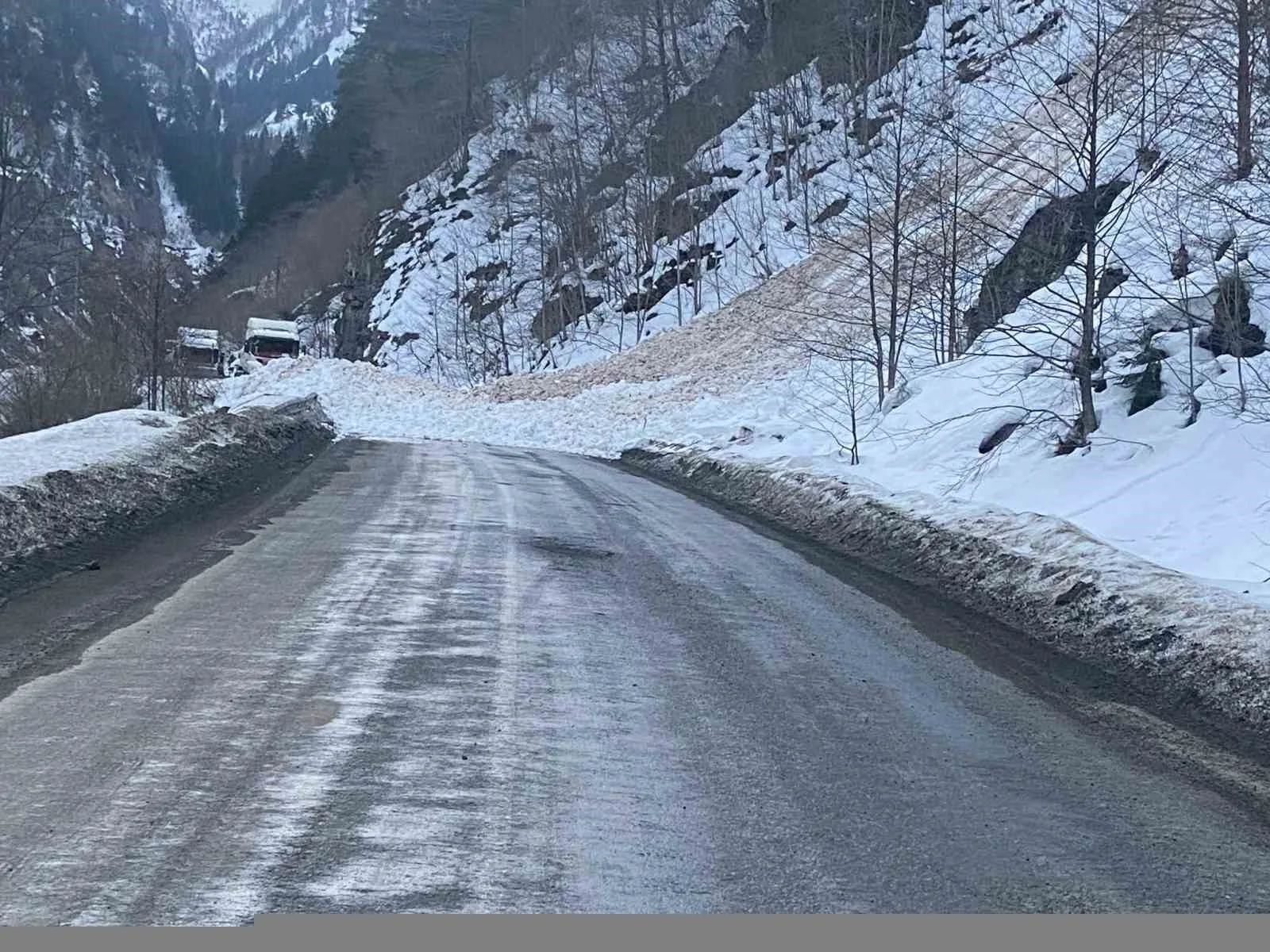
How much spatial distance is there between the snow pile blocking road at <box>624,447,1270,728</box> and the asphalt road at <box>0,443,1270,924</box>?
606 millimetres

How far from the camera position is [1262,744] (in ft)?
19.4

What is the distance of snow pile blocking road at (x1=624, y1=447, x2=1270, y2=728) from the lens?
6.84 metres

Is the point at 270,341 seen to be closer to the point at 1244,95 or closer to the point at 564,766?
the point at 1244,95

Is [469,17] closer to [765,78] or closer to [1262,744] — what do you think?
[765,78]

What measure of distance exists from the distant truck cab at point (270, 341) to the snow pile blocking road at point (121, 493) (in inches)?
1548

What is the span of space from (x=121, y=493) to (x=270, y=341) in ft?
156

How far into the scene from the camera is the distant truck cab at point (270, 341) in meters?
57.2

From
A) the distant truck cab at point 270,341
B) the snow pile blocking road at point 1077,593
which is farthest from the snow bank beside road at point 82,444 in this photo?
the distant truck cab at point 270,341

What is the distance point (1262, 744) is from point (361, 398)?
3396 centimetres

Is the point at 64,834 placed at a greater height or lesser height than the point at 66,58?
lesser

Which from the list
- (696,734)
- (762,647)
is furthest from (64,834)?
(762,647)

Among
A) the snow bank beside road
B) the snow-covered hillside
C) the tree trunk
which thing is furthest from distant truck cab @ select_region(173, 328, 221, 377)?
the tree trunk

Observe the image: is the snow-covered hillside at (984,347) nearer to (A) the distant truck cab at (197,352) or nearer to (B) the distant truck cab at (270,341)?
(A) the distant truck cab at (197,352)

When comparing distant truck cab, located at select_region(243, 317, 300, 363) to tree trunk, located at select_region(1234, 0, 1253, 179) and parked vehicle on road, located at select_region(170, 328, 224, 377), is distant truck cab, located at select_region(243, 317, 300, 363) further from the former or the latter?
tree trunk, located at select_region(1234, 0, 1253, 179)
